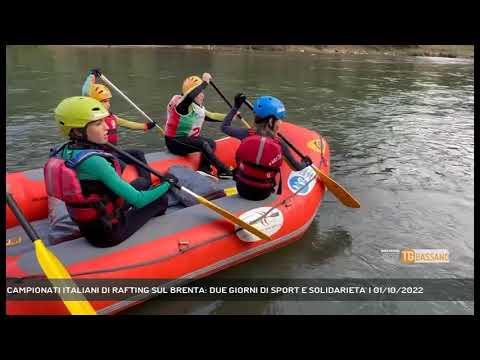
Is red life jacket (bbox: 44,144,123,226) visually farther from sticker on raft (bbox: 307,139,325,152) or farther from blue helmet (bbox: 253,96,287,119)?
sticker on raft (bbox: 307,139,325,152)

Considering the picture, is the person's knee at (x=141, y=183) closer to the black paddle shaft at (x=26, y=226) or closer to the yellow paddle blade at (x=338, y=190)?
the black paddle shaft at (x=26, y=226)

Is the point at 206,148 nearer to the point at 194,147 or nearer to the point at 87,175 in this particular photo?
the point at 194,147

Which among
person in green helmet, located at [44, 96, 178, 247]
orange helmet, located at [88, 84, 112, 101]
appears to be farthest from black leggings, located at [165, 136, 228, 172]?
person in green helmet, located at [44, 96, 178, 247]

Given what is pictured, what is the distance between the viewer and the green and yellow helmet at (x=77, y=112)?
266cm

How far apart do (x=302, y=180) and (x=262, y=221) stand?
0.95 m

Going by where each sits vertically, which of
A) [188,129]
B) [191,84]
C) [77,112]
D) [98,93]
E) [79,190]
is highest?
[191,84]

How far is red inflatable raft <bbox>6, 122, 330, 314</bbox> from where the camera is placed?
9.48 feet

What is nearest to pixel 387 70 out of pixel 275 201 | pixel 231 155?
pixel 231 155

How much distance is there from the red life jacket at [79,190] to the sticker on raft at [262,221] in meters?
1.24

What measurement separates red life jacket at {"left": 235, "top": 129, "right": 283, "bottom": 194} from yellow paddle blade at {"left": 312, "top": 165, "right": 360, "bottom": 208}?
105cm

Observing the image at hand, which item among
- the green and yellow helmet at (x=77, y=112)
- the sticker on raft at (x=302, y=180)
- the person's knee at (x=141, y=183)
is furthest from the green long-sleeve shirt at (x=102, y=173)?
the sticker on raft at (x=302, y=180)

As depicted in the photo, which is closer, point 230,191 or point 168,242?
point 168,242

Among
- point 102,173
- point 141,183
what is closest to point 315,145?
point 141,183

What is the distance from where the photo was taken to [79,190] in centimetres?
275
